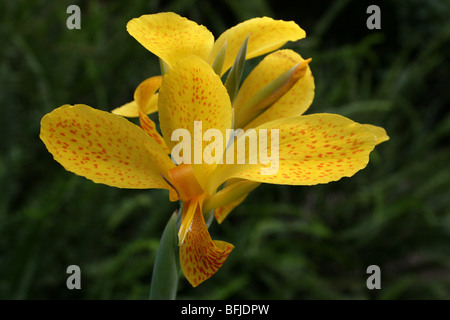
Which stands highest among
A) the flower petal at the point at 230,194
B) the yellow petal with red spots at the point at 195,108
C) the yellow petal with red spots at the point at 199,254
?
the yellow petal with red spots at the point at 195,108

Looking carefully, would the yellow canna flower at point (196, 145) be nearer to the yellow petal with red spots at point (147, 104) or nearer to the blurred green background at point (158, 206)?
the yellow petal with red spots at point (147, 104)

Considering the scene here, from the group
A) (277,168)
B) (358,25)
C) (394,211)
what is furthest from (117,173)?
(358,25)

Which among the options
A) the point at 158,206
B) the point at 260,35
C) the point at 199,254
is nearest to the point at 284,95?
the point at 260,35

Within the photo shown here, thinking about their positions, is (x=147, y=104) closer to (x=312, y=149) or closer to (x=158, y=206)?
(x=312, y=149)

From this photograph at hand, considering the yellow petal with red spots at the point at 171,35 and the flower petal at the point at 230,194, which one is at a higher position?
the yellow petal with red spots at the point at 171,35

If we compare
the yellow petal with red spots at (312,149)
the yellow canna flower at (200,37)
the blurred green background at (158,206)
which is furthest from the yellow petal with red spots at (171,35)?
the blurred green background at (158,206)

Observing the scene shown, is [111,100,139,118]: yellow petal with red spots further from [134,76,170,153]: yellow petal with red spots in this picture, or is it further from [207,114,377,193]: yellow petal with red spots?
[207,114,377,193]: yellow petal with red spots

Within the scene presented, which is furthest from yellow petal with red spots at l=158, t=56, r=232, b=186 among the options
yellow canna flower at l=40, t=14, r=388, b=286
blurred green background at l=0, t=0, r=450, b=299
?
blurred green background at l=0, t=0, r=450, b=299
